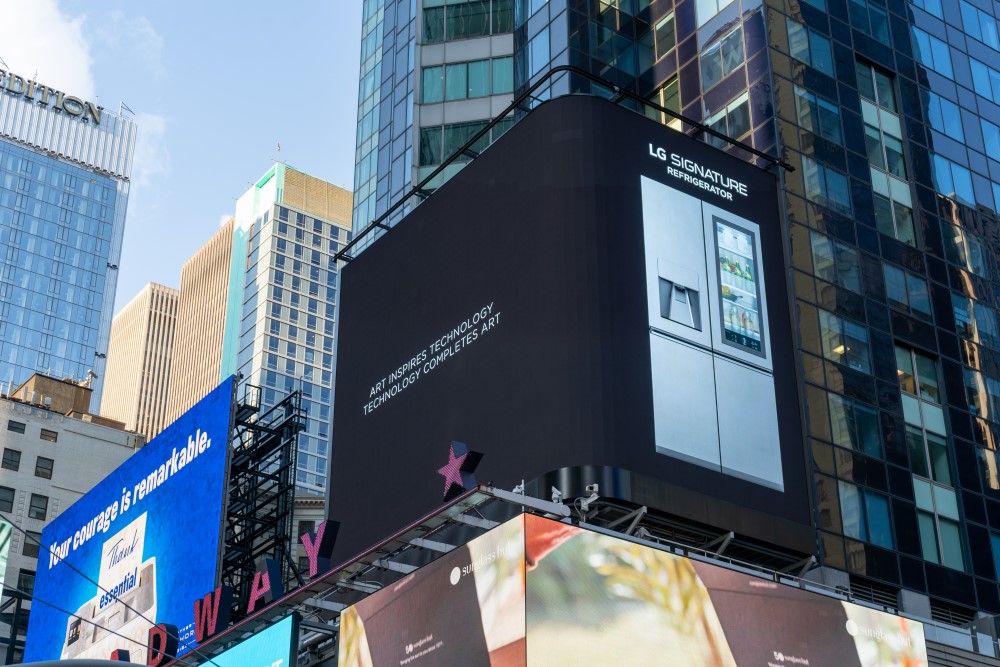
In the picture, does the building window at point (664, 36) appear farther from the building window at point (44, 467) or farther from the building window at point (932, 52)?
the building window at point (44, 467)

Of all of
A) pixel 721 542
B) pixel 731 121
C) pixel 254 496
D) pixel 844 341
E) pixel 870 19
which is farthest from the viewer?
→ pixel 254 496

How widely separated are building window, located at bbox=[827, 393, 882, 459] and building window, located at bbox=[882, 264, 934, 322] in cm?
452

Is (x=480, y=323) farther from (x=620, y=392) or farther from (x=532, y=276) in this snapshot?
(x=620, y=392)

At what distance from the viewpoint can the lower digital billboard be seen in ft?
99.9

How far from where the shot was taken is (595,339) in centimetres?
3766

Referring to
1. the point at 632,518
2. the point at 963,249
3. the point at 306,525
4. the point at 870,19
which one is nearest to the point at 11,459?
the point at 306,525

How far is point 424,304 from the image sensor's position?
1745 inches

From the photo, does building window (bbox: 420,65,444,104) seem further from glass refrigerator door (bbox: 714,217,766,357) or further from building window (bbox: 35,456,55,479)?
building window (bbox: 35,456,55,479)

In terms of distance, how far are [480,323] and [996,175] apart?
21.7 metres

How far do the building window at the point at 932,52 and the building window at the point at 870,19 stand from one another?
1.67 m

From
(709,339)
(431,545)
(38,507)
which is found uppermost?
(38,507)

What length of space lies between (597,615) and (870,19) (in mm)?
27271

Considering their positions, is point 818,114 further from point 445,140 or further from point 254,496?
point 254,496

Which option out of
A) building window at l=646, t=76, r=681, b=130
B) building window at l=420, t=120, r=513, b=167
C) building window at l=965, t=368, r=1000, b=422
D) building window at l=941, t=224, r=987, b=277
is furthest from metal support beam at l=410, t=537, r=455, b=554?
building window at l=420, t=120, r=513, b=167
